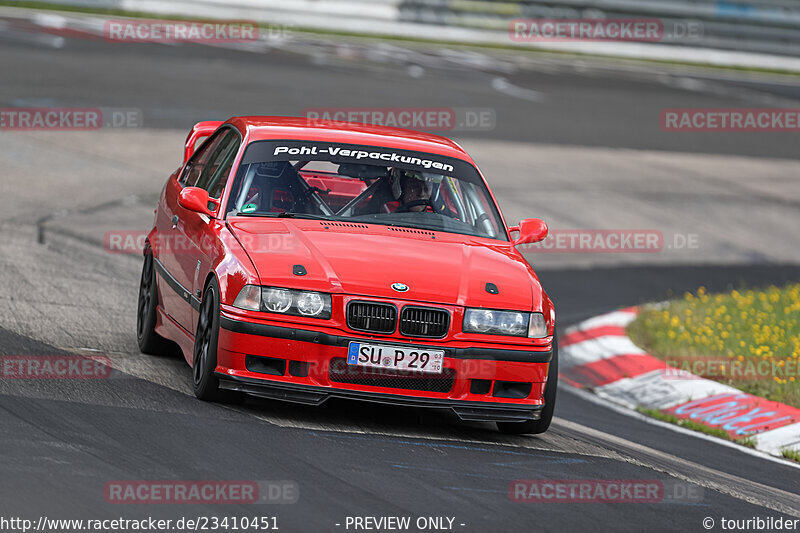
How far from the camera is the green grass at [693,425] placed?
8.52m

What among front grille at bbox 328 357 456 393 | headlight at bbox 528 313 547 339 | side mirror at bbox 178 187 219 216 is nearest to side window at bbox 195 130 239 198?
side mirror at bbox 178 187 219 216

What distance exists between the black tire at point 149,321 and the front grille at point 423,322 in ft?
7.09

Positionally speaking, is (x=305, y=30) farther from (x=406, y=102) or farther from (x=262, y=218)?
(x=262, y=218)

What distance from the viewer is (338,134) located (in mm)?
8172

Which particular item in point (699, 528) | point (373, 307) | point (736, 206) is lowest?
point (736, 206)

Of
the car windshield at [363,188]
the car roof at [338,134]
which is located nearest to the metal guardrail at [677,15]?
the car roof at [338,134]

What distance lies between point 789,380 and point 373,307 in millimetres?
4060

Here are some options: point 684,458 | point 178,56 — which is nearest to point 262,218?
point 684,458

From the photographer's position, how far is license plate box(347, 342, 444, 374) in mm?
6582

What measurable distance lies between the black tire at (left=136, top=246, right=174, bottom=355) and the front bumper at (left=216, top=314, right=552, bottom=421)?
162 cm

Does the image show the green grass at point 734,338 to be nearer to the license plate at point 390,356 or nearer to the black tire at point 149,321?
the license plate at point 390,356

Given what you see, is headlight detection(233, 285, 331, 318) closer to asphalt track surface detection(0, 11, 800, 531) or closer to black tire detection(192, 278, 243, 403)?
black tire detection(192, 278, 243, 403)

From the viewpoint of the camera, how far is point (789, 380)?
31.0 feet

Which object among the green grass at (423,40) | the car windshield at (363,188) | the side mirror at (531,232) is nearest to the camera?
the car windshield at (363,188)
